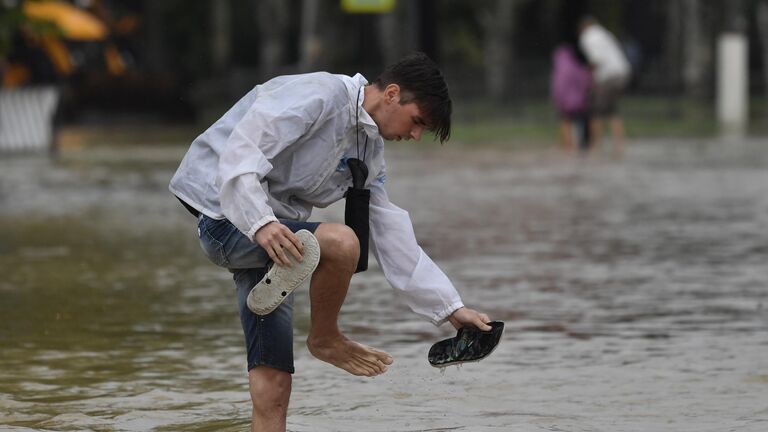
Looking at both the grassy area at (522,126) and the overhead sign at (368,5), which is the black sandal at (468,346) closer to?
the grassy area at (522,126)

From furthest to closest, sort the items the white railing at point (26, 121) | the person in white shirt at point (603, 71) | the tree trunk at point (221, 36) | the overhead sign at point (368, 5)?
the tree trunk at point (221, 36) → the overhead sign at point (368, 5) → the white railing at point (26, 121) → the person in white shirt at point (603, 71)

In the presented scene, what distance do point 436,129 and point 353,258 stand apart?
0.48 m

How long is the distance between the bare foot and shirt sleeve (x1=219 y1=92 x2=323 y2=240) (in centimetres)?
58

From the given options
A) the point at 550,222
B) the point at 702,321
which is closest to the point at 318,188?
the point at 702,321

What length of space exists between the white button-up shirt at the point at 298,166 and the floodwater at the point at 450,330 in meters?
0.63

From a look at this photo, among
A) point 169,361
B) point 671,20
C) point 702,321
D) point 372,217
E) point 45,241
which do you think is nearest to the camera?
point 372,217

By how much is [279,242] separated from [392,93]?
0.60m

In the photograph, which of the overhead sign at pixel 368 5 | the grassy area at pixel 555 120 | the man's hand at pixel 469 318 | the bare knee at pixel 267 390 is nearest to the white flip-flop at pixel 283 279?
the bare knee at pixel 267 390

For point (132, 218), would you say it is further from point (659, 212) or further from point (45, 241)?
point (659, 212)

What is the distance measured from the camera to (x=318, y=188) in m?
5.64

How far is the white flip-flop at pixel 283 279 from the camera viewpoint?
17.4ft

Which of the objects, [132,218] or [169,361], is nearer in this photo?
[169,361]

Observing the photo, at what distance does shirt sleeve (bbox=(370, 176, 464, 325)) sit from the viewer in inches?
232

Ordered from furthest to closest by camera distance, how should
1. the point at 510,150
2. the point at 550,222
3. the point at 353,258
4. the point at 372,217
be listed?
the point at 510,150 < the point at 550,222 < the point at 372,217 < the point at 353,258
